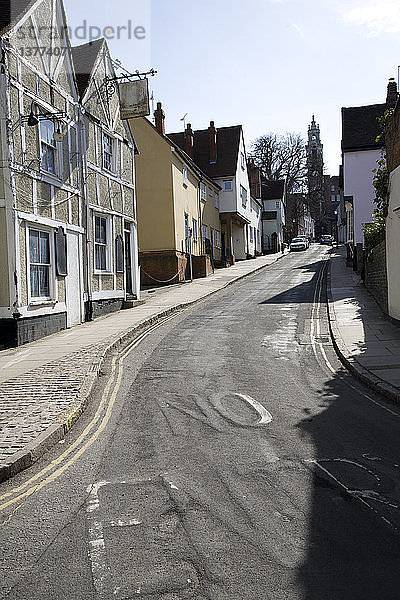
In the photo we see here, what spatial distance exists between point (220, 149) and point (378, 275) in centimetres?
3282

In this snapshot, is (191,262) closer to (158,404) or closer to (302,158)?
(158,404)

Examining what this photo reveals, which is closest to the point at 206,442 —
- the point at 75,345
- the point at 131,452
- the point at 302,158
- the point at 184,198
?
the point at 131,452

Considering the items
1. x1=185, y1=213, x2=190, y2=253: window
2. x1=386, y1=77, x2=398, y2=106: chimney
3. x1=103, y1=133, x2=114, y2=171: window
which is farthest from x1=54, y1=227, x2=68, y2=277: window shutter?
x1=386, y1=77, x2=398, y2=106: chimney

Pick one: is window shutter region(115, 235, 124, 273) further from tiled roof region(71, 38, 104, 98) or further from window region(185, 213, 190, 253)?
window region(185, 213, 190, 253)

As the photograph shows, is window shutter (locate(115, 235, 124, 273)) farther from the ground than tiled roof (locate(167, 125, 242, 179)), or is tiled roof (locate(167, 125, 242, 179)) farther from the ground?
tiled roof (locate(167, 125, 242, 179))

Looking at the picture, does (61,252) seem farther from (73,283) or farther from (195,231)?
(195,231)

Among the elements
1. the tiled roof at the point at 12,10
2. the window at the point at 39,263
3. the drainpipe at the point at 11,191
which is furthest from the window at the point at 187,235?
the drainpipe at the point at 11,191

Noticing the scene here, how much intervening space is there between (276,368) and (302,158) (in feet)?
232

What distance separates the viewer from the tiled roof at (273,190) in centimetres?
7750

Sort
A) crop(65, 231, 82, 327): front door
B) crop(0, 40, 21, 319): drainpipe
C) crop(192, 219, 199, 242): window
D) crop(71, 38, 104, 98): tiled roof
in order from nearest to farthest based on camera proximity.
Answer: crop(0, 40, 21, 319): drainpipe → crop(65, 231, 82, 327): front door → crop(71, 38, 104, 98): tiled roof → crop(192, 219, 199, 242): window

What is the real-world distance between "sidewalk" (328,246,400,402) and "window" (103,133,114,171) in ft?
31.6

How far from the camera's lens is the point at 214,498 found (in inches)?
201

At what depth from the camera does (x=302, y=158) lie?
77.9m

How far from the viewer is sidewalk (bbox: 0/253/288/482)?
6.64 m
